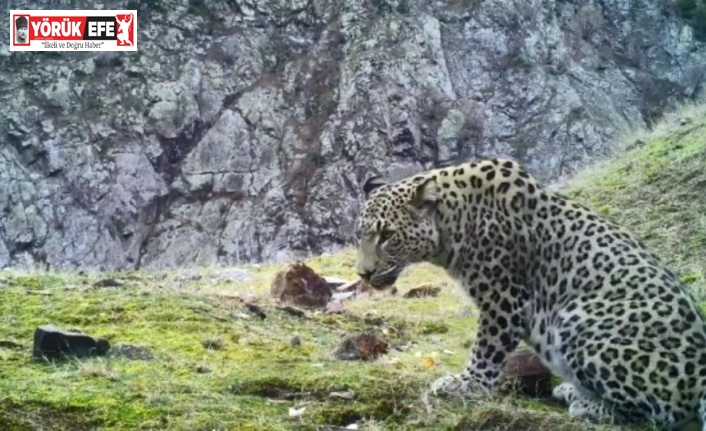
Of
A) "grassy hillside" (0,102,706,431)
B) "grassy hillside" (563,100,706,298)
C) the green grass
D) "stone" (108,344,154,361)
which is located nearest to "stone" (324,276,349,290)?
"grassy hillside" (0,102,706,431)

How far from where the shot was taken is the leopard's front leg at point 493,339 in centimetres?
858

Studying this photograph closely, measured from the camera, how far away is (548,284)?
869 centimetres

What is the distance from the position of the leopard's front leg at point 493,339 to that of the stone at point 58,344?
10.5ft

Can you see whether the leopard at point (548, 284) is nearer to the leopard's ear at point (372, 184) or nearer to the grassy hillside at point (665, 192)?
the leopard's ear at point (372, 184)

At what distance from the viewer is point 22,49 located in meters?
57.3

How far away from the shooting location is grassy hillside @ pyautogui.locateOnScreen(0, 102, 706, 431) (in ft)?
23.2

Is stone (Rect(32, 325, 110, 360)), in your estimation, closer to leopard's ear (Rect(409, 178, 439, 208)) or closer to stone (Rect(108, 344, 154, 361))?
stone (Rect(108, 344, 154, 361))

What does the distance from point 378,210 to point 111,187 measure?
46.9 metres

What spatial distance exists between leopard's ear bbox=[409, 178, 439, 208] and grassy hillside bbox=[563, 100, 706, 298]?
18.4 ft

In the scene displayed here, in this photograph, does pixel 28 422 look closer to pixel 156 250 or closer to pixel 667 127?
pixel 667 127

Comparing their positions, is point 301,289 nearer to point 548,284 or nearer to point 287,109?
point 548,284

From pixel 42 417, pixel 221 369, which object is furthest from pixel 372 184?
pixel 42 417

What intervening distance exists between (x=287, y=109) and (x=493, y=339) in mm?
50361

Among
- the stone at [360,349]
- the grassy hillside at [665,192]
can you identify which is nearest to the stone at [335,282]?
the grassy hillside at [665,192]
